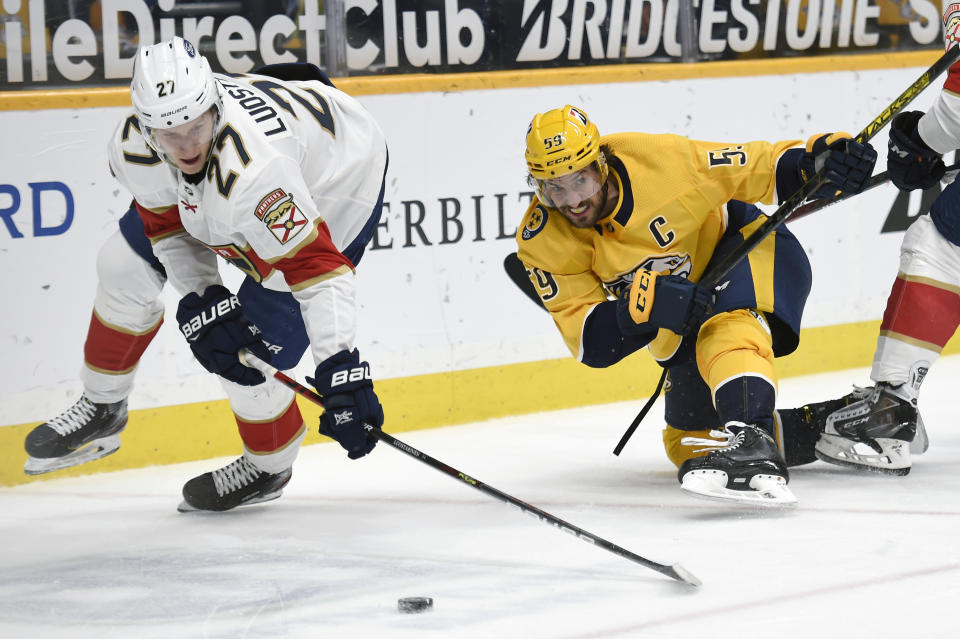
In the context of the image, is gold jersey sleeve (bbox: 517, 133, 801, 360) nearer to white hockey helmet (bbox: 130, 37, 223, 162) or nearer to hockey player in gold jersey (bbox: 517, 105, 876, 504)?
hockey player in gold jersey (bbox: 517, 105, 876, 504)

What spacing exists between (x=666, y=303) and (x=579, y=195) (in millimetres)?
331

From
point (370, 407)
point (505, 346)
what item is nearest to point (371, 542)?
point (370, 407)

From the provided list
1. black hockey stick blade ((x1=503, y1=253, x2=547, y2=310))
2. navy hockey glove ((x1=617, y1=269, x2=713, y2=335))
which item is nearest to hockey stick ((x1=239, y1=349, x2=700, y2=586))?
navy hockey glove ((x1=617, y1=269, x2=713, y2=335))

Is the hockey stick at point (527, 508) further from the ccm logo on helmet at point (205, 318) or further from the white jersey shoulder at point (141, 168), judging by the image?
the white jersey shoulder at point (141, 168)

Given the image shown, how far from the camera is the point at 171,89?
2451 mm

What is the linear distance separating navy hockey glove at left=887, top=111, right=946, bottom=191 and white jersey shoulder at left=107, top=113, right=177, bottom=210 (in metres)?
1.75

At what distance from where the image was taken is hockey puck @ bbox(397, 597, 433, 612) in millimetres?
2391

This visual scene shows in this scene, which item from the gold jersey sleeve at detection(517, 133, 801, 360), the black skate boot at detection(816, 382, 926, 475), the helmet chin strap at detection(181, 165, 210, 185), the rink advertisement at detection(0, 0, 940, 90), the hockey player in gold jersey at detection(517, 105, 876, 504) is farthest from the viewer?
the rink advertisement at detection(0, 0, 940, 90)

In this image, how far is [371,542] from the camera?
290cm

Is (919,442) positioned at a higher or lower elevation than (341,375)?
lower

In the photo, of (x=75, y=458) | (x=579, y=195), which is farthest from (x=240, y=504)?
(x=579, y=195)

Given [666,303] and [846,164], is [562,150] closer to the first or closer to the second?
[666,303]

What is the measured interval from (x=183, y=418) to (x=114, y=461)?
0.24 m

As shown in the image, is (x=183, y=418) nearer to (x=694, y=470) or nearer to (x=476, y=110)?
A: (x=476, y=110)
